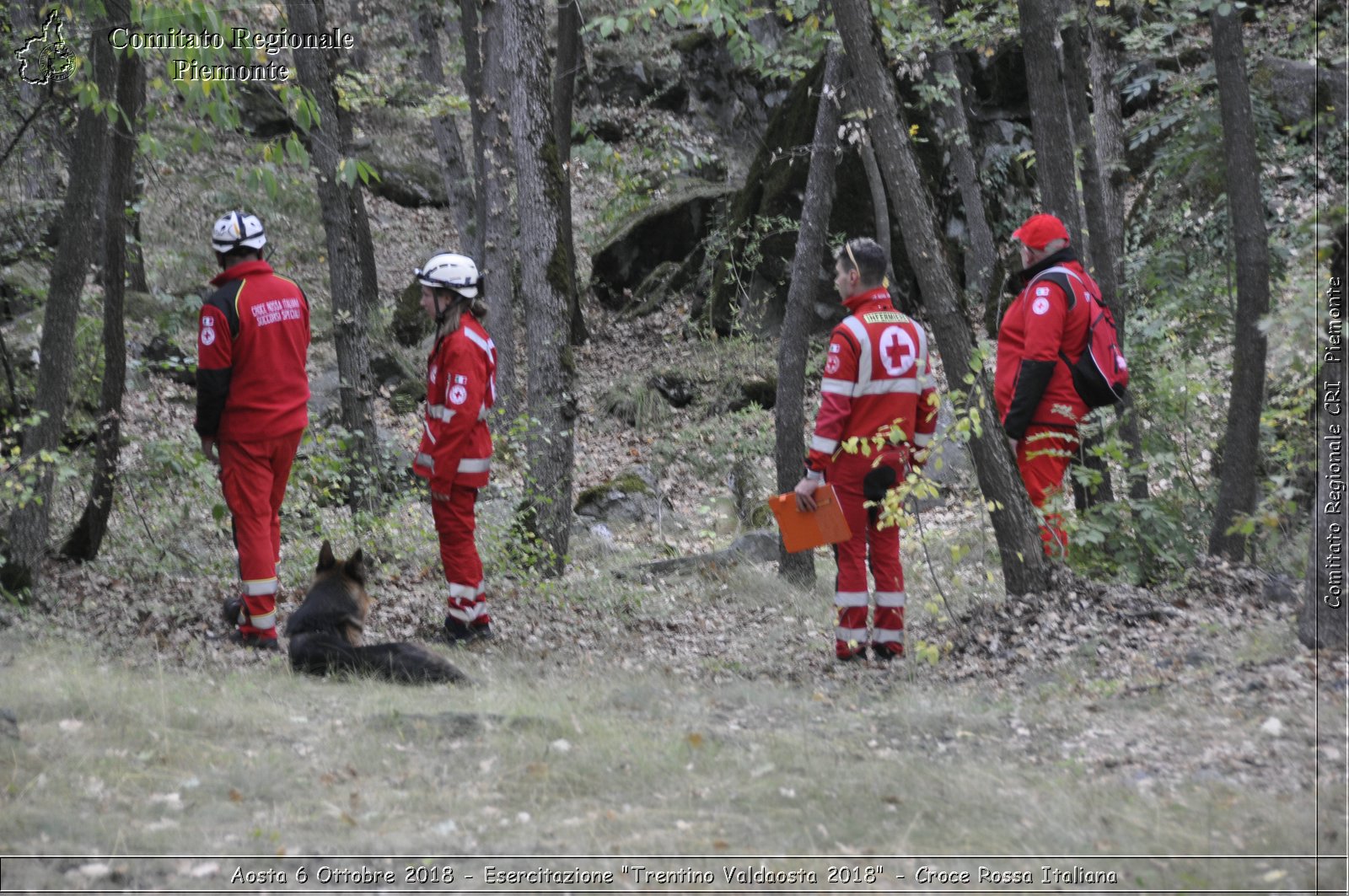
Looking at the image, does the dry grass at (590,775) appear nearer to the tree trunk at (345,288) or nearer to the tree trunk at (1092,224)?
the tree trunk at (1092,224)

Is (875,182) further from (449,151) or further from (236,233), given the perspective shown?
(449,151)

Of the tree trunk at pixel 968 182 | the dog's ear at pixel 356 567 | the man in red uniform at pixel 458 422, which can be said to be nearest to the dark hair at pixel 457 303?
the man in red uniform at pixel 458 422

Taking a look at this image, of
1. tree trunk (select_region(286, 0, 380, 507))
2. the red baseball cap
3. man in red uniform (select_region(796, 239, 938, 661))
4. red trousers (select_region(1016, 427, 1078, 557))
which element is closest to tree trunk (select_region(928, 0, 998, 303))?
tree trunk (select_region(286, 0, 380, 507))

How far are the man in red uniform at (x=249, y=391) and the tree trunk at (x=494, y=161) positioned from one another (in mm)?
3300

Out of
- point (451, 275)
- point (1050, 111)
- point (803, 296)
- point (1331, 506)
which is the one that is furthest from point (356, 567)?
point (1050, 111)

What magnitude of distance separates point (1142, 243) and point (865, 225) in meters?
5.33

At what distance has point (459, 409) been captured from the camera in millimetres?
7402

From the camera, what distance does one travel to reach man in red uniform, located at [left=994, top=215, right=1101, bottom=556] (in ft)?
23.8

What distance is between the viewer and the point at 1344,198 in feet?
15.6

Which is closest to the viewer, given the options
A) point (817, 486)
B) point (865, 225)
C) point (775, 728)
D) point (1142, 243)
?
point (775, 728)

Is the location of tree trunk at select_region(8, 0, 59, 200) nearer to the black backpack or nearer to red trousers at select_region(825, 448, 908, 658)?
red trousers at select_region(825, 448, 908, 658)

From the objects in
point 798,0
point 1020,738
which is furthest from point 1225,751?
point 798,0

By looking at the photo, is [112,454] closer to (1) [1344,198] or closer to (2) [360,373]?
(2) [360,373]

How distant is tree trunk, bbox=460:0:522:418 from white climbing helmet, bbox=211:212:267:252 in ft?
10.3
